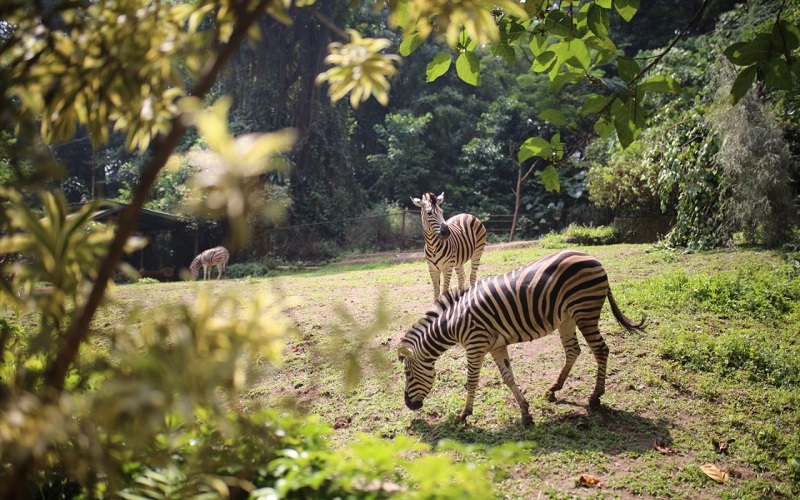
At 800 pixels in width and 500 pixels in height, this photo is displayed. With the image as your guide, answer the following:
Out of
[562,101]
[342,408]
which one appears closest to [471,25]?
[342,408]

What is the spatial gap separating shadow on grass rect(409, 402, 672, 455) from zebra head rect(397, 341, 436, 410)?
19 cm

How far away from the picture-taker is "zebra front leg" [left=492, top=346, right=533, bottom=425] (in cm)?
474

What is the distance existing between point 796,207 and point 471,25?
35.1ft

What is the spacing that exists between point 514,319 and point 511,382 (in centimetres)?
54

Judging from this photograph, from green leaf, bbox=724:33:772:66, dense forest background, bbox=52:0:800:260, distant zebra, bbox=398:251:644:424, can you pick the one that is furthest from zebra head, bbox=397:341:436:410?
dense forest background, bbox=52:0:800:260

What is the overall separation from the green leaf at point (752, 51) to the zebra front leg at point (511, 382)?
10.4 feet

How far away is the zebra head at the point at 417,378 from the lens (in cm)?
501

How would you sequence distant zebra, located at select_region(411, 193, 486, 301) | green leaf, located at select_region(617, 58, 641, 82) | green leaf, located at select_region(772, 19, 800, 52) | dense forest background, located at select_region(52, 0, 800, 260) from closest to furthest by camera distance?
green leaf, located at select_region(772, 19, 800, 52) → green leaf, located at select_region(617, 58, 641, 82) → distant zebra, located at select_region(411, 193, 486, 301) → dense forest background, located at select_region(52, 0, 800, 260)

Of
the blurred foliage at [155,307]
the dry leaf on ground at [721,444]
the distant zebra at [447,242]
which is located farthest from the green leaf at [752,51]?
the distant zebra at [447,242]

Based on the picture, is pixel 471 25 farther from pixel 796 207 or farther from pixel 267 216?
pixel 796 207

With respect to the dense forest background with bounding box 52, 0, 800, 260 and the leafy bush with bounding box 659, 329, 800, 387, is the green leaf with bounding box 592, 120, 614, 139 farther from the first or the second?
the dense forest background with bounding box 52, 0, 800, 260

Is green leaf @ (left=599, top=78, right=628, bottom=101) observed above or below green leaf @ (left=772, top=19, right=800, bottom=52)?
below

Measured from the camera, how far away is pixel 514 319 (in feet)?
16.2

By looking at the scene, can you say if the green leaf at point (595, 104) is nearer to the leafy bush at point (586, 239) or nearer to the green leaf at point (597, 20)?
the green leaf at point (597, 20)
